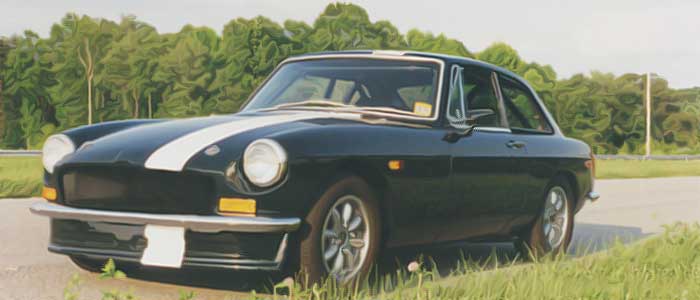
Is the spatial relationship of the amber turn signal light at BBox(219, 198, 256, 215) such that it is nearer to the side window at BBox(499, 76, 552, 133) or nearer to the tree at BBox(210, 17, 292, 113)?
the side window at BBox(499, 76, 552, 133)

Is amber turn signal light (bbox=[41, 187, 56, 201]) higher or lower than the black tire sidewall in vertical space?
higher

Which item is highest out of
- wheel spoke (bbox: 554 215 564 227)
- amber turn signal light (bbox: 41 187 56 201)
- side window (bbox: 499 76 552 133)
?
side window (bbox: 499 76 552 133)

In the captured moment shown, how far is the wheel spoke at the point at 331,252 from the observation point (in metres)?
5.16

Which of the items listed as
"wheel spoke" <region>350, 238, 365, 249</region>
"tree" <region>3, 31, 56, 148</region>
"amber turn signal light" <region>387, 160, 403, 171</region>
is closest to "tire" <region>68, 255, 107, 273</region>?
"wheel spoke" <region>350, 238, 365, 249</region>

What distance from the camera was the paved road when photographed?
213 inches

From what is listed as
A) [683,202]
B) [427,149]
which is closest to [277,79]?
[427,149]

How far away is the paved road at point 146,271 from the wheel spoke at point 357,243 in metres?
0.58

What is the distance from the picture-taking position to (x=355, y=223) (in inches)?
210

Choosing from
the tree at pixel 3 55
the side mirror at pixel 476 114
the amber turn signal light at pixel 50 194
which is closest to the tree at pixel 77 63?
the tree at pixel 3 55

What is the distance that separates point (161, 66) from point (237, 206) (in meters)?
70.7

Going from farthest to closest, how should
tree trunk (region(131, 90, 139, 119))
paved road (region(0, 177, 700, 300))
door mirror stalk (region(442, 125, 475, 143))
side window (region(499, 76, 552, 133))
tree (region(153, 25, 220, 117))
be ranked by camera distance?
tree (region(153, 25, 220, 117)) < tree trunk (region(131, 90, 139, 119)) < side window (region(499, 76, 552, 133)) < door mirror stalk (region(442, 125, 475, 143)) < paved road (region(0, 177, 700, 300))

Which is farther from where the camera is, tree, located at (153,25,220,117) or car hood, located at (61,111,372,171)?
tree, located at (153,25,220,117)

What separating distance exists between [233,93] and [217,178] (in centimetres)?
6332

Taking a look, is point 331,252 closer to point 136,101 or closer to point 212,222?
point 212,222
